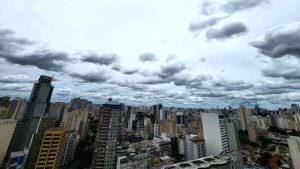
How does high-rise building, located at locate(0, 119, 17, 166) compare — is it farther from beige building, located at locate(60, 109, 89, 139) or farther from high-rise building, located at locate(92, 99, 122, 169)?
high-rise building, located at locate(92, 99, 122, 169)

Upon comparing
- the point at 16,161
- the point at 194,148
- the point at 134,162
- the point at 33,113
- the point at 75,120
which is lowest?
the point at 16,161

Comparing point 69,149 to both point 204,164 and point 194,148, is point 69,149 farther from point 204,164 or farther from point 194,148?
point 204,164

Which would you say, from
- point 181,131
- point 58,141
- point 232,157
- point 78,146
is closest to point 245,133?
point 181,131

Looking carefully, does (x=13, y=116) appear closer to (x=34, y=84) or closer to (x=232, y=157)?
(x=34, y=84)

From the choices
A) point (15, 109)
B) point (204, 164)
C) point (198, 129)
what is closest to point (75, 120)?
point (15, 109)

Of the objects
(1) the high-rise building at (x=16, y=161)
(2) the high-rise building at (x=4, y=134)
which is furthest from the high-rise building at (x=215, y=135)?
(2) the high-rise building at (x=4, y=134)

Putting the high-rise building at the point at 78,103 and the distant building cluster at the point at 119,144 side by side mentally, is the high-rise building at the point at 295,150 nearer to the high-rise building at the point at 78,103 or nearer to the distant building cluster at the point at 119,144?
the distant building cluster at the point at 119,144
